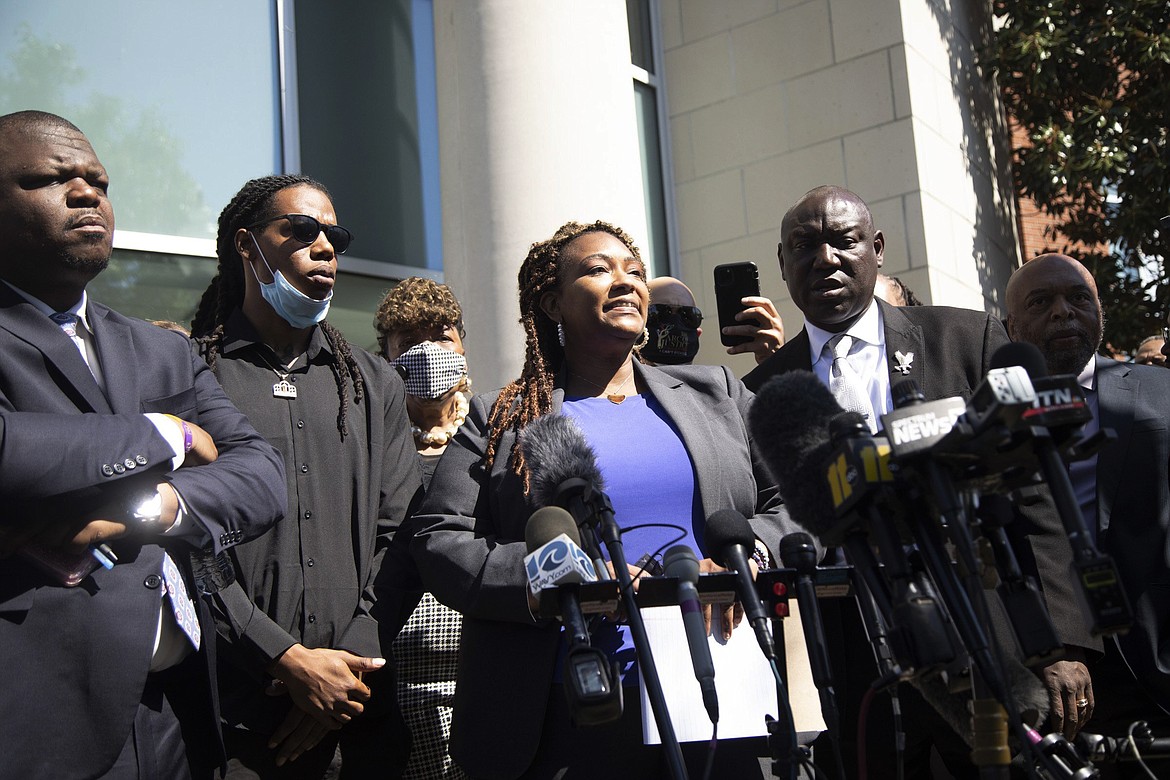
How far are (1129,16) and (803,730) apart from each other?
9.39 m

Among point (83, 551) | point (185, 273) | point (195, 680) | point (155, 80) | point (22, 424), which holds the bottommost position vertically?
point (195, 680)

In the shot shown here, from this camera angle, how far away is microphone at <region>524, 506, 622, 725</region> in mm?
2398

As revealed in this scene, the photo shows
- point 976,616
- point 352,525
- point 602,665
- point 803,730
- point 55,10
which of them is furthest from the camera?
point 55,10

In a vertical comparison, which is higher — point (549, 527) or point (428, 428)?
point (428, 428)

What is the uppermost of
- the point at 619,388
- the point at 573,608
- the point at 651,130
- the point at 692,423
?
the point at 651,130

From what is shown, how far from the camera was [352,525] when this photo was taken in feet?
13.5

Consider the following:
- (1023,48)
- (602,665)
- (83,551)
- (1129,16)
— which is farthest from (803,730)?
(1129,16)

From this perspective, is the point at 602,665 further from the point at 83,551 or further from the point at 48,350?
the point at 48,350

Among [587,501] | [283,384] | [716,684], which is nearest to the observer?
[587,501]

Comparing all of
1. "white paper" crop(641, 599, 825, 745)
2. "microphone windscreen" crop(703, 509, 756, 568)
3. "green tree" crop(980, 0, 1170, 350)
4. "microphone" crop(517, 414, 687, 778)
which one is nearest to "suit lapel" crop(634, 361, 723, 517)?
"white paper" crop(641, 599, 825, 745)

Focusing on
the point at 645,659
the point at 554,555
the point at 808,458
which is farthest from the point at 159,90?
the point at 808,458

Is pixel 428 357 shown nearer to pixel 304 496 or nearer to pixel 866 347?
pixel 304 496

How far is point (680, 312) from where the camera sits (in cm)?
534

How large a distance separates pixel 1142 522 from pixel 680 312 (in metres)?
2.02
